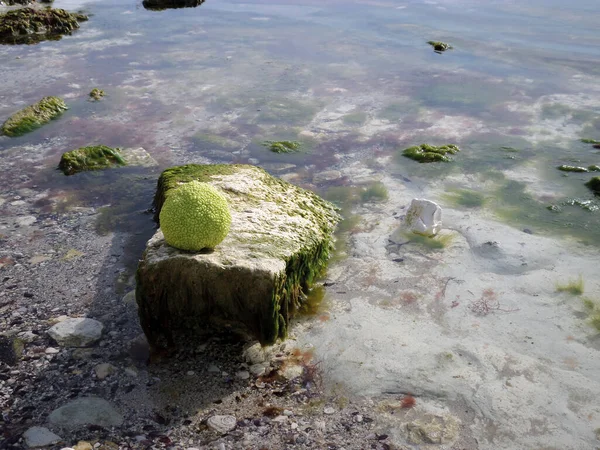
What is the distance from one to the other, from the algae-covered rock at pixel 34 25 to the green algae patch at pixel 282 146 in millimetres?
7710

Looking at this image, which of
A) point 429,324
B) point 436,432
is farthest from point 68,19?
point 436,432

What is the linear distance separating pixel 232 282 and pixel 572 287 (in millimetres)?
3068

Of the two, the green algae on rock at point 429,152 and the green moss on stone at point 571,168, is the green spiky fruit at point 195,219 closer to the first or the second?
the green algae on rock at point 429,152

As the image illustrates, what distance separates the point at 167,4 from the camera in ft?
54.5

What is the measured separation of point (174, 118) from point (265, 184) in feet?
11.6

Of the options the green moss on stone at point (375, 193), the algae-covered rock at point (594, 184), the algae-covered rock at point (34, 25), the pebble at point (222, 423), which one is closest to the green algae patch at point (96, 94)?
the algae-covered rock at point (34, 25)

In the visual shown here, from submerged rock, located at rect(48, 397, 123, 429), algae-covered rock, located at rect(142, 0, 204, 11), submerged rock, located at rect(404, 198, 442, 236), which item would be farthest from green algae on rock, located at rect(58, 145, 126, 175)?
algae-covered rock, located at rect(142, 0, 204, 11)

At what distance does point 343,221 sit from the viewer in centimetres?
635

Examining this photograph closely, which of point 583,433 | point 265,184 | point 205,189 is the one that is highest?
point 205,189

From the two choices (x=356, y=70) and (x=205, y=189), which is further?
(x=356, y=70)

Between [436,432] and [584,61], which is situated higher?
[584,61]

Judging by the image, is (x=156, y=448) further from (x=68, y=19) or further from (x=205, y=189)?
(x=68, y=19)

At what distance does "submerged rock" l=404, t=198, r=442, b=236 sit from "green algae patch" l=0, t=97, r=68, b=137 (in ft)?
18.3

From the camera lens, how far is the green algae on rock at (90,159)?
732 cm
